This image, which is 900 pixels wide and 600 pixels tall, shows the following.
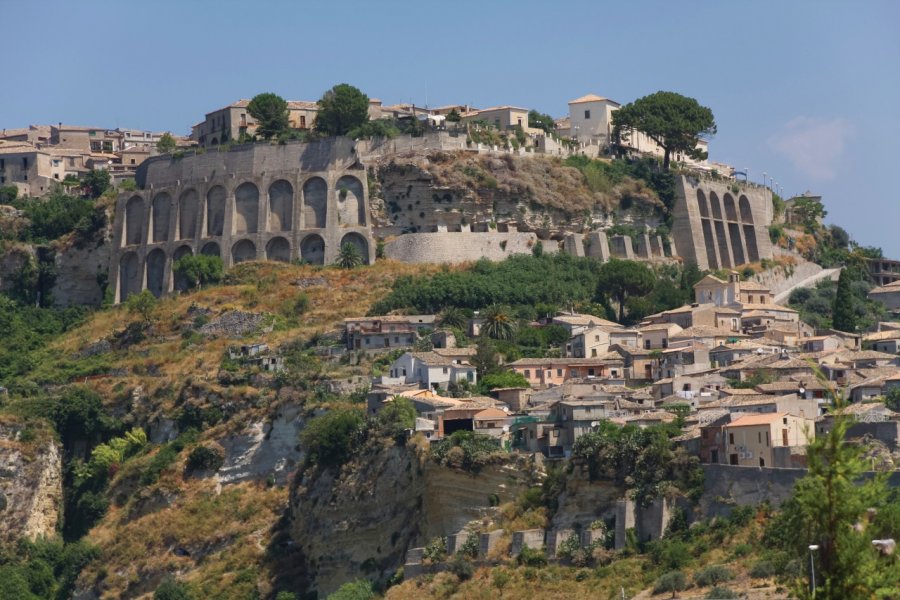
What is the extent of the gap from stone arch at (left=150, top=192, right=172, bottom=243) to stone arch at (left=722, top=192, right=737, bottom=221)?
31188 mm

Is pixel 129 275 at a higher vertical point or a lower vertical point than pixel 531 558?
higher

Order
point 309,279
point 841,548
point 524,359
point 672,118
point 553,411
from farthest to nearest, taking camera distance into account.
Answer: point 672,118
point 309,279
point 524,359
point 553,411
point 841,548

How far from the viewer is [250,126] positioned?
106750 millimetres

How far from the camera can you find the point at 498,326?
81.8 m

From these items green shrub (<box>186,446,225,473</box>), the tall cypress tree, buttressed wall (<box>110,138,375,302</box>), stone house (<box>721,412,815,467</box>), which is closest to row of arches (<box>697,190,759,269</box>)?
Answer: the tall cypress tree

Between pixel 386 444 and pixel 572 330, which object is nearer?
pixel 386 444

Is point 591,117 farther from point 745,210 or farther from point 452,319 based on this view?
point 452,319

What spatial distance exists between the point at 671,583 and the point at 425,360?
80.0 ft

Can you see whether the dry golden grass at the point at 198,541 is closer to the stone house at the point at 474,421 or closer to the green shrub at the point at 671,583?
the stone house at the point at 474,421

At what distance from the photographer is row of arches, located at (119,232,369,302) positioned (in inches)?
3738

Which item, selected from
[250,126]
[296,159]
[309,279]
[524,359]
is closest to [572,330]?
[524,359]

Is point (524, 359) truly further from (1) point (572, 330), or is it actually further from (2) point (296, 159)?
(2) point (296, 159)

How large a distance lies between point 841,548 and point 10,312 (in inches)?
2963

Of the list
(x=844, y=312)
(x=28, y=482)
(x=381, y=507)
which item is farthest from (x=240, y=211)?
(x=381, y=507)
